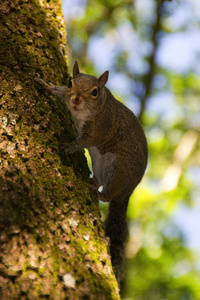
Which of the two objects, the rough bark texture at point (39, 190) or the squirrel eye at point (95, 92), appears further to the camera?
the squirrel eye at point (95, 92)

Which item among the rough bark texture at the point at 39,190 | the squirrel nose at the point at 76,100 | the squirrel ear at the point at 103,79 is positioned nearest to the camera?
the rough bark texture at the point at 39,190

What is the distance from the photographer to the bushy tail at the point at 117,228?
3.33 meters

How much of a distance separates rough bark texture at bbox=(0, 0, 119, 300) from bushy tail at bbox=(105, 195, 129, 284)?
916 mm

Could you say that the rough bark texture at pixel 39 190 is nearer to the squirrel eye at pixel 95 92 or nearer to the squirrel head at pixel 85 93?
the squirrel head at pixel 85 93

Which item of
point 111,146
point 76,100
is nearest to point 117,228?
point 111,146

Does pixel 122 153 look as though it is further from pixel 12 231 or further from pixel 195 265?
pixel 195 265

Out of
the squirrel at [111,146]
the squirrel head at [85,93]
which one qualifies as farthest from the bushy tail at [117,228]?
the squirrel head at [85,93]

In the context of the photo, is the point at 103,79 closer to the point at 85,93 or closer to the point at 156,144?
the point at 85,93

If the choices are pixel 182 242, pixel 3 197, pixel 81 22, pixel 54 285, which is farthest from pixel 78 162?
pixel 81 22

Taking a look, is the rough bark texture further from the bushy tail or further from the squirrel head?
the bushy tail

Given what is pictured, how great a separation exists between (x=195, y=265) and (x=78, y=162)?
8.98 metres

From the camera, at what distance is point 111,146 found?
356 cm

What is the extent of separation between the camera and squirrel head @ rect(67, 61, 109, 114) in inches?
120

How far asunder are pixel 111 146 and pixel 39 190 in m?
1.62
